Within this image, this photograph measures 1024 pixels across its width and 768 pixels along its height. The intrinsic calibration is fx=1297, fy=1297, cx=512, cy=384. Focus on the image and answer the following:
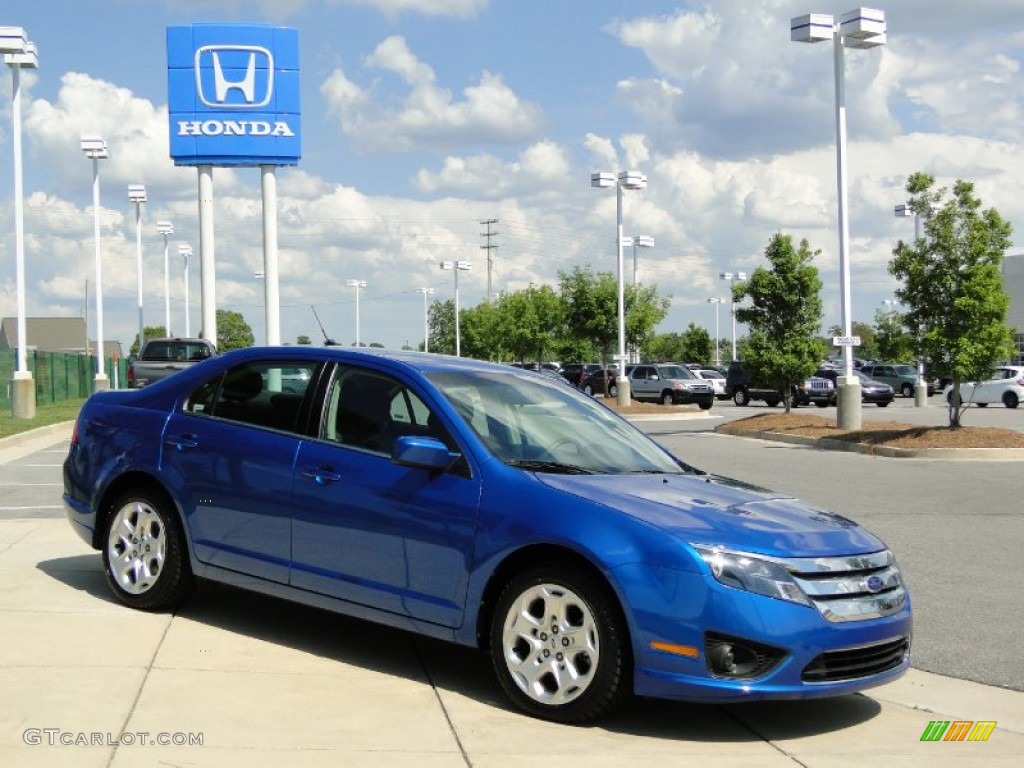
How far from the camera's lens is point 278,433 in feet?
22.7

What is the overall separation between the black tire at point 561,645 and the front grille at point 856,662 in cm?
Answer: 79

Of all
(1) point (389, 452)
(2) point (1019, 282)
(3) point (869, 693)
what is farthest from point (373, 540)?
(2) point (1019, 282)

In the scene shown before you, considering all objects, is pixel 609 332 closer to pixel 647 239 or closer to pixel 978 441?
pixel 647 239

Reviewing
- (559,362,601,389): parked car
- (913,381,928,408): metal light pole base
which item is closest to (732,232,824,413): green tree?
(913,381,928,408): metal light pole base

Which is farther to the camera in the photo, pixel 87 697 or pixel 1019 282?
pixel 1019 282

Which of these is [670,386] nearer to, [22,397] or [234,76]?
[234,76]

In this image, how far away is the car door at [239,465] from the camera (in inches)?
266

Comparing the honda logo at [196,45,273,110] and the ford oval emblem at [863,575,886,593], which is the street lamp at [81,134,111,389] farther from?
the ford oval emblem at [863,575,886,593]

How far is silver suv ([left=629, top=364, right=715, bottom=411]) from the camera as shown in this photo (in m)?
46.6

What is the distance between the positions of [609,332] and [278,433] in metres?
46.6

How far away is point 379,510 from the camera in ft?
20.6

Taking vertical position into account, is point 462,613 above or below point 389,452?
below

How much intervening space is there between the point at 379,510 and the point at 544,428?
3.18 feet
